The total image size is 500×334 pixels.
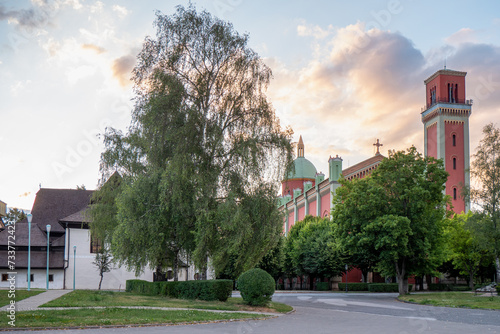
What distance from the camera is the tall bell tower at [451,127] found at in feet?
220

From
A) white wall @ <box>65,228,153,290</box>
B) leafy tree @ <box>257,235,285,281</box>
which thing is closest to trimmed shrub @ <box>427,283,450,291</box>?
leafy tree @ <box>257,235,285,281</box>

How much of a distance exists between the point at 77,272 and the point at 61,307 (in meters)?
26.5

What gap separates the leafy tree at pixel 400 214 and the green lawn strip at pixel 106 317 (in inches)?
816

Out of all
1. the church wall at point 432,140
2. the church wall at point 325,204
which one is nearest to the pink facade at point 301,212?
the church wall at point 325,204

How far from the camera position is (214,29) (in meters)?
26.3

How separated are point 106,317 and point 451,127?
63185 mm

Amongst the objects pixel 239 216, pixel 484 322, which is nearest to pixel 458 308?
pixel 484 322

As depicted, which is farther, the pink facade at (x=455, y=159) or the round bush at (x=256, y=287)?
the pink facade at (x=455, y=159)

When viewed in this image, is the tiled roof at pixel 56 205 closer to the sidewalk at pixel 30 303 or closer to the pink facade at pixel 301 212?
the sidewalk at pixel 30 303

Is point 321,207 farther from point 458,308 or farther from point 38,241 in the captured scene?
point 458,308

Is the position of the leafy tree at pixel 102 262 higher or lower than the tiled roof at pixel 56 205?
lower

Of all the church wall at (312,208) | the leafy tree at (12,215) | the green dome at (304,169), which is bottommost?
the leafy tree at (12,215)

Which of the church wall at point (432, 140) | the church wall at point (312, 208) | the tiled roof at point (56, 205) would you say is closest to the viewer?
the tiled roof at point (56, 205)

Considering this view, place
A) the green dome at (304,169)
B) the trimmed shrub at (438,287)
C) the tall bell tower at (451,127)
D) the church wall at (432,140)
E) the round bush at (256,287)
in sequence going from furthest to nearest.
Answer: the green dome at (304,169), the church wall at (432,140), the tall bell tower at (451,127), the trimmed shrub at (438,287), the round bush at (256,287)
